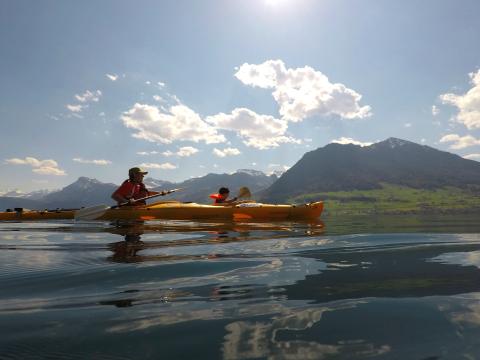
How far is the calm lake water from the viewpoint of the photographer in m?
2.64

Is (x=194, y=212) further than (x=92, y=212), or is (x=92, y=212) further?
(x=92, y=212)

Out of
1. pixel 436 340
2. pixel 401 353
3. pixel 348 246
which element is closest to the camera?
pixel 401 353

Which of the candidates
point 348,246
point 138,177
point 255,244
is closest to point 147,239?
point 255,244

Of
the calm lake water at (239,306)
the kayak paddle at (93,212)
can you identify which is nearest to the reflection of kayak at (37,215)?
the kayak paddle at (93,212)

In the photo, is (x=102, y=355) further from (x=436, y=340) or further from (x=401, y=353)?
(x=436, y=340)

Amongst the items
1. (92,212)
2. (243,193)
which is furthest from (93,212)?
(243,193)

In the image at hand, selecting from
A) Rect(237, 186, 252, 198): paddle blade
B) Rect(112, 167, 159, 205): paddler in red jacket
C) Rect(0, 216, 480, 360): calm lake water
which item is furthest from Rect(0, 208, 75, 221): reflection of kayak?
Rect(0, 216, 480, 360): calm lake water

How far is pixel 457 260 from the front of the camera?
6.37 meters

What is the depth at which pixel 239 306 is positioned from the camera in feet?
11.8

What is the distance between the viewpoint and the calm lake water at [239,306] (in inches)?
104

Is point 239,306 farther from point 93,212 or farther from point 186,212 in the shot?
point 93,212

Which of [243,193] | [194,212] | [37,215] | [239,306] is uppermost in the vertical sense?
[243,193]

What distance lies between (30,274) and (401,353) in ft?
16.2

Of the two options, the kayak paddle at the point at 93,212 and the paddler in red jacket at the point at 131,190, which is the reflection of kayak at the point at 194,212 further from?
the paddler in red jacket at the point at 131,190
